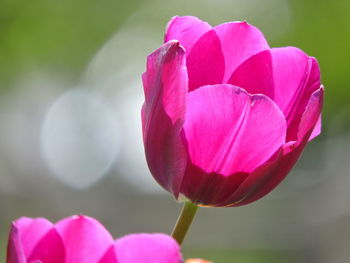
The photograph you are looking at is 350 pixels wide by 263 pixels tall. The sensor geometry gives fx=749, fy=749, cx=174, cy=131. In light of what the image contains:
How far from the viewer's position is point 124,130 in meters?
5.94

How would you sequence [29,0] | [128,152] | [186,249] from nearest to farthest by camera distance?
[29,0] → [186,249] → [128,152]

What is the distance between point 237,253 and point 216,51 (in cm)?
444

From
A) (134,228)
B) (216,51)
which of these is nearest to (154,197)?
(134,228)

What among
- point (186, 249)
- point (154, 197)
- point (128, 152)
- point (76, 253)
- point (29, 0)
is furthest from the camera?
point (128, 152)

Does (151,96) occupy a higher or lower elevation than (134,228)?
higher

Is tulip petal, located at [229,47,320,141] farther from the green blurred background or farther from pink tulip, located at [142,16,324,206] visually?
the green blurred background

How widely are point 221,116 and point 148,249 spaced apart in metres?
0.09

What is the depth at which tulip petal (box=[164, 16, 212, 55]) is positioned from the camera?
0.36m

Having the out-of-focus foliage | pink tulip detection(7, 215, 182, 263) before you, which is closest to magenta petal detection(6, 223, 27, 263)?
pink tulip detection(7, 215, 182, 263)

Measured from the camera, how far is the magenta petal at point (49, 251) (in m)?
0.31

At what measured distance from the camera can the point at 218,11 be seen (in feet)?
14.9

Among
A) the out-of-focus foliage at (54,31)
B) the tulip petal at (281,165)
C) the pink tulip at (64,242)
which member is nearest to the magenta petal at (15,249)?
the pink tulip at (64,242)

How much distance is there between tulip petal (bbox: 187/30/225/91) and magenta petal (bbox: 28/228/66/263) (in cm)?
10

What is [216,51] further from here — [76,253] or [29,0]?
[29,0]
